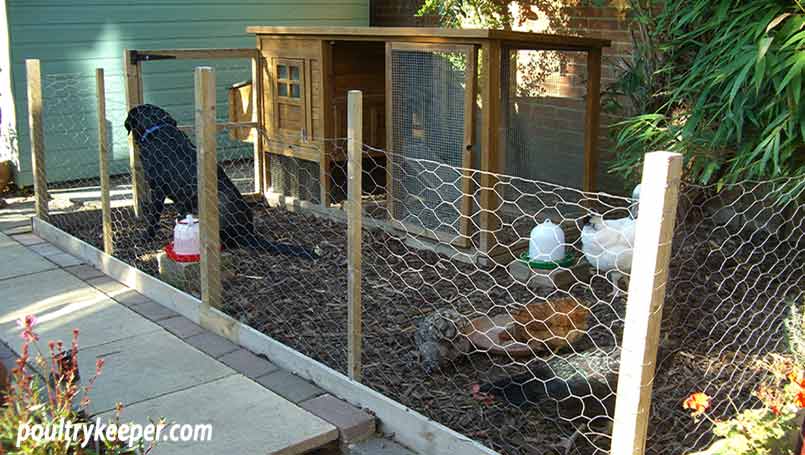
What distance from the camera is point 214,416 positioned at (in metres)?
3.29

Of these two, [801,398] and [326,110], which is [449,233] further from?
[801,398]

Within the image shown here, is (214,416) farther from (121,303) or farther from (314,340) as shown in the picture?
(121,303)

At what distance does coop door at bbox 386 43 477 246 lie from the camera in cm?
523

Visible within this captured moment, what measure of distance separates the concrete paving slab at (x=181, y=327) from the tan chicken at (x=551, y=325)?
158 cm

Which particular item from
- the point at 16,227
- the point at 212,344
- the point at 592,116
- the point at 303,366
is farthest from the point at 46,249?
the point at 592,116

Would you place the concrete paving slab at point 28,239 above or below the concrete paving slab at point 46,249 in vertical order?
above

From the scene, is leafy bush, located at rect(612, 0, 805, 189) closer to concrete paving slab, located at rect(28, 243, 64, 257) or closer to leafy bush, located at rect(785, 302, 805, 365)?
leafy bush, located at rect(785, 302, 805, 365)

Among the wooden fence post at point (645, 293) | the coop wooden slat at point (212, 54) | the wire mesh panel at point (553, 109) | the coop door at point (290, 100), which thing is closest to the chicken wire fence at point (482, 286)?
the coop door at point (290, 100)

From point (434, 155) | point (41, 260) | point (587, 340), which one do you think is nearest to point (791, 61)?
point (587, 340)

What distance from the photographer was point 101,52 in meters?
8.27

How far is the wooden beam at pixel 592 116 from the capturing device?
19.7 ft

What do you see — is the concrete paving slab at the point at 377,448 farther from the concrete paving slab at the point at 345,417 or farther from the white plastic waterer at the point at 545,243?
the white plastic waterer at the point at 545,243

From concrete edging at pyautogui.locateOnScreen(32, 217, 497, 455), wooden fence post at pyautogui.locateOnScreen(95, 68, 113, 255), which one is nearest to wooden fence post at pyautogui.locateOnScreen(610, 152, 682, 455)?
concrete edging at pyautogui.locateOnScreen(32, 217, 497, 455)

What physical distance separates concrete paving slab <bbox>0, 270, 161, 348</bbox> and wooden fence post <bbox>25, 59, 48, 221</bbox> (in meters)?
1.09
